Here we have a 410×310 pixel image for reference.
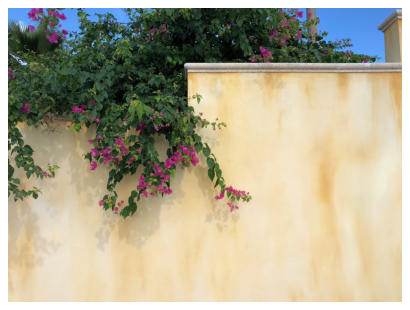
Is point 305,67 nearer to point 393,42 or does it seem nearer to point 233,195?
point 393,42

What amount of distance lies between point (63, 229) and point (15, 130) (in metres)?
0.93

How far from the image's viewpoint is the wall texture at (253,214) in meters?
2.85

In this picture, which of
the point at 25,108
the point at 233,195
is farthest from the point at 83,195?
the point at 233,195

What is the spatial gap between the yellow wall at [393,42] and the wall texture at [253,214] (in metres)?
0.50

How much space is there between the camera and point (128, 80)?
303cm

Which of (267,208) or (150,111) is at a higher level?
(150,111)

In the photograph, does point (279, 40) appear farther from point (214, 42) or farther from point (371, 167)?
point (371, 167)

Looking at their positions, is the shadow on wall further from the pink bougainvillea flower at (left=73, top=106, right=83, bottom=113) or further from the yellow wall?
the yellow wall

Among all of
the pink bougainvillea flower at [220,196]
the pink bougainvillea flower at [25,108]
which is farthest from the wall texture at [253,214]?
the pink bougainvillea flower at [25,108]

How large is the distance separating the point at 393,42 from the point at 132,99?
2.66 metres

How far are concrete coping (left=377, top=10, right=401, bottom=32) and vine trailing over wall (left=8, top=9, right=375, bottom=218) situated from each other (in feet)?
3.68

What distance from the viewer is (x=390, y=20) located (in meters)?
3.31
